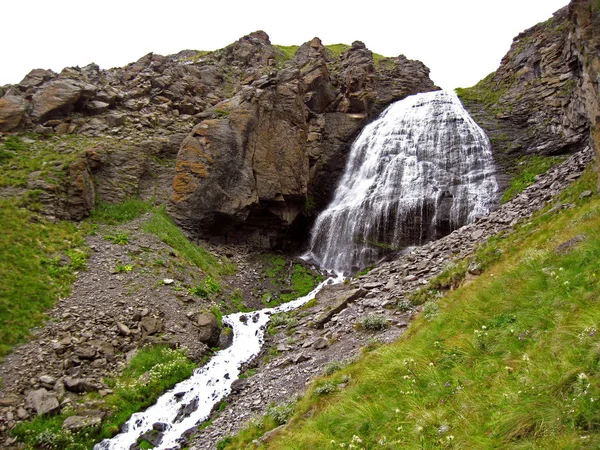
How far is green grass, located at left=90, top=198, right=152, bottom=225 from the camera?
87.9 feet

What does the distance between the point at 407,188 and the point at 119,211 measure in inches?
890

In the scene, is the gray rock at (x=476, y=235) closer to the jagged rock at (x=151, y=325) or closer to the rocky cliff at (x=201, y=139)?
the rocky cliff at (x=201, y=139)

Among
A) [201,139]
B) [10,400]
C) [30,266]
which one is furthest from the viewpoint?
[201,139]

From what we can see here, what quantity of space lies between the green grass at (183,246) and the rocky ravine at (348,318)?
323 inches

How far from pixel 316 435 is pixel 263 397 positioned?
6.62 m

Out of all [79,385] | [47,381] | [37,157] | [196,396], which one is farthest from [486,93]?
[47,381]

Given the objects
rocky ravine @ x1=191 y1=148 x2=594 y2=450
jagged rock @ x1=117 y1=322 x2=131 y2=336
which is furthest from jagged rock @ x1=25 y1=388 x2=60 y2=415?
rocky ravine @ x1=191 y1=148 x2=594 y2=450

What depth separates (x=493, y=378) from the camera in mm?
5625

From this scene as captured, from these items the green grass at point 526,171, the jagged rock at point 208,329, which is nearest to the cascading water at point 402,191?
the jagged rock at point 208,329

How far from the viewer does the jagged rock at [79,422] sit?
13.0 meters

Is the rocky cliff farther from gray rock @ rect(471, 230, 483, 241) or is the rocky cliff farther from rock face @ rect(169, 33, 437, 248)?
gray rock @ rect(471, 230, 483, 241)

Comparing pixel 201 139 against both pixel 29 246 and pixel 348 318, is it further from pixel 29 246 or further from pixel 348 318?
pixel 348 318

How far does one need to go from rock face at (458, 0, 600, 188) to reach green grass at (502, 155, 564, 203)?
0.72 metres

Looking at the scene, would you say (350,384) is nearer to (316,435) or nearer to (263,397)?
(316,435)
